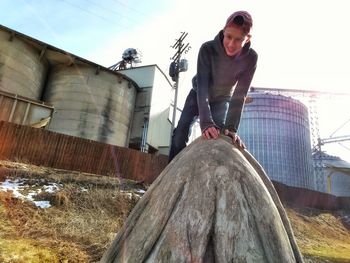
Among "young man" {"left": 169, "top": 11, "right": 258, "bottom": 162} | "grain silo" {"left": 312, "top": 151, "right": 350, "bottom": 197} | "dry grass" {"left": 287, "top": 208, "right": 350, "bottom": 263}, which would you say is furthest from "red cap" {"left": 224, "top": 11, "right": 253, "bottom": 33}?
"grain silo" {"left": 312, "top": 151, "right": 350, "bottom": 197}

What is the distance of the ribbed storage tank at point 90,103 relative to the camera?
26859 millimetres

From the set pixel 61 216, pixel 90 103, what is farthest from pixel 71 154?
pixel 90 103

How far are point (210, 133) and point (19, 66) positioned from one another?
85.4 feet

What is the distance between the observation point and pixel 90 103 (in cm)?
2775

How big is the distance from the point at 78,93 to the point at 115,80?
12.5ft

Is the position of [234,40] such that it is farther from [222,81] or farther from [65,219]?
[65,219]

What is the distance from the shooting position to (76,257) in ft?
18.5

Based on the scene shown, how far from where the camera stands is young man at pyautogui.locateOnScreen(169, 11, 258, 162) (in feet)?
9.07

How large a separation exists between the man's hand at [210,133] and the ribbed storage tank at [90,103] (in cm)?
2528

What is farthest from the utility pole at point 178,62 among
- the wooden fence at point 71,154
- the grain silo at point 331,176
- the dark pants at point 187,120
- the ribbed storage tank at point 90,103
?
the grain silo at point 331,176

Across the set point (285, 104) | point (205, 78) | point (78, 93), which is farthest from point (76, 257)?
point (285, 104)

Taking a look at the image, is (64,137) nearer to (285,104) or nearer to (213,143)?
(213,143)

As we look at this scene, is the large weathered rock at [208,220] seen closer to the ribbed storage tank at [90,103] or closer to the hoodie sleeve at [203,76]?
the hoodie sleeve at [203,76]

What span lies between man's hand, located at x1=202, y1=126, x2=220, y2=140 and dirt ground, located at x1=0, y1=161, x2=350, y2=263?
3.96 m
